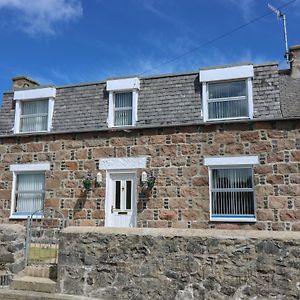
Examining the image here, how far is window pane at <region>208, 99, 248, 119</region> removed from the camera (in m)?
11.5

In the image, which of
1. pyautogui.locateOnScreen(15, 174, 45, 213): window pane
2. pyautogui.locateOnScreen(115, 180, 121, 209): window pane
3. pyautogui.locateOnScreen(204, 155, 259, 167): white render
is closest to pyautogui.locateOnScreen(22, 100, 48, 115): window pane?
pyautogui.locateOnScreen(15, 174, 45, 213): window pane

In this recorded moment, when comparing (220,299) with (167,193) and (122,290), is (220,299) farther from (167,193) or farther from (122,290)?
(167,193)

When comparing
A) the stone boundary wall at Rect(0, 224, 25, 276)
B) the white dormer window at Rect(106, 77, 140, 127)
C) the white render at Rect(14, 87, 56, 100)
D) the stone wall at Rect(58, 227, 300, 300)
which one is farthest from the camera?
the white render at Rect(14, 87, 56, 100)

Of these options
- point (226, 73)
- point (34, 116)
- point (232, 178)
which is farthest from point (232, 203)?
point (34, 116)

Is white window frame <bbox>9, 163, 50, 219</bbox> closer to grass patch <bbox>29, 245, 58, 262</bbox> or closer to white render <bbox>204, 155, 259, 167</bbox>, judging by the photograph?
grass patch <bbox>29, 245, 58, 262</bbox>

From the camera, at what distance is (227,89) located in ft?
38.9

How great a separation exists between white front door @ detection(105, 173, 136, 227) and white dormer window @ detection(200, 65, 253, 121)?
3.42 metres

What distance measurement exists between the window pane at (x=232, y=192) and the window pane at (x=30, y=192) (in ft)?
20.5

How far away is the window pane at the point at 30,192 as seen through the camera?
42.7 feet

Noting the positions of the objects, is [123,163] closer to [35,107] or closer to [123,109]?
[123,109]

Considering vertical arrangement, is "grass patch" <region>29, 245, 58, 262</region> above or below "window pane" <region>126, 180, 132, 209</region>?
below

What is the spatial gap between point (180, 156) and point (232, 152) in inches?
65.5

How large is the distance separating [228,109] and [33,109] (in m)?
7.51

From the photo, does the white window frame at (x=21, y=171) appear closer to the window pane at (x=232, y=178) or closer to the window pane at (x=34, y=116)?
the window pane at (x=34, y=116)
